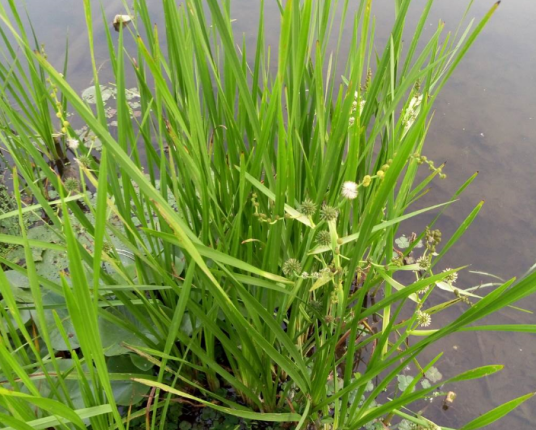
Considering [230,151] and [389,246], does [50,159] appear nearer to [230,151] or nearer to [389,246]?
[230,151]

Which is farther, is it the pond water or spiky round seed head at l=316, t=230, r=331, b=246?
the pond water

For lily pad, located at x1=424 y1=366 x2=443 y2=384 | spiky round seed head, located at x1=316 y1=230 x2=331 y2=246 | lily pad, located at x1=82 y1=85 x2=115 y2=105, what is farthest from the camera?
lily pad, located at x1=82 y1=85 x2=115 y2=105

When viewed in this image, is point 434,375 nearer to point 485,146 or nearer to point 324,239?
point 324,239

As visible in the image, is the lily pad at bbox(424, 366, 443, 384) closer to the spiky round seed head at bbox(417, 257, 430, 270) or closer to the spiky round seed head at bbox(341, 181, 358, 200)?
the spiky round seed head at bbox(417, 257, 430, 270)

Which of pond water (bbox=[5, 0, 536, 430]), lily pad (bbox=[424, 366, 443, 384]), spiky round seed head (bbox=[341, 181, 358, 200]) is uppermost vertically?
spiky round seed head (bbox=[341, 181, 358, 200])

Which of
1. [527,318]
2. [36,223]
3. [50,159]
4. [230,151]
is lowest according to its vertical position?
[527,318]

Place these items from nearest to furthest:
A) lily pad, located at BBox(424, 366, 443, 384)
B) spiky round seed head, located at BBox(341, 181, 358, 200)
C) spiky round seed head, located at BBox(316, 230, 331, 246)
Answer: spiky round seed head, located at BBox(341, 181, 358, 200)
spiky round seed head, located at BBox(316, 230, 331, 246)
lily pad, located at BBox(424, 366, 443, 384)

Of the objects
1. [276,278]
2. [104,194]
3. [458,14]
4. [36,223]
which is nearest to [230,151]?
[276,278]

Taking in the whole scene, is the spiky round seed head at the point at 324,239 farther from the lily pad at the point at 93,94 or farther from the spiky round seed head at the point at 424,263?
the lily pad at the point at 93,94

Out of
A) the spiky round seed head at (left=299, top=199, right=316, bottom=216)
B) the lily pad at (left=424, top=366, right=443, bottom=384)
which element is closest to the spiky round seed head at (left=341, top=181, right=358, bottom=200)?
the spiky round seed head at (left=299, top=199, right=316, bottom=216)
